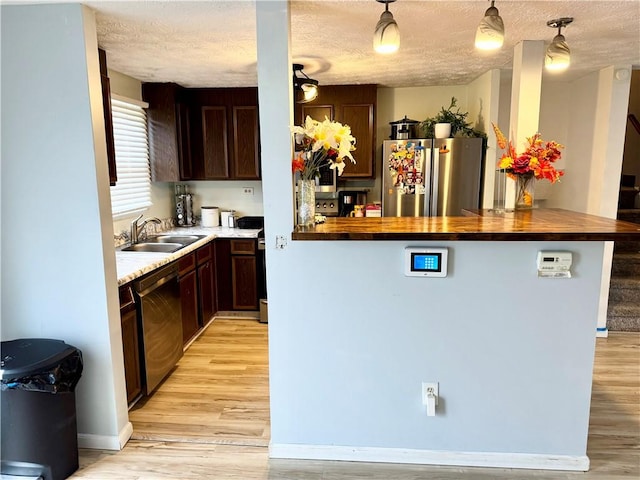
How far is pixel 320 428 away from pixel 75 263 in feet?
5.02

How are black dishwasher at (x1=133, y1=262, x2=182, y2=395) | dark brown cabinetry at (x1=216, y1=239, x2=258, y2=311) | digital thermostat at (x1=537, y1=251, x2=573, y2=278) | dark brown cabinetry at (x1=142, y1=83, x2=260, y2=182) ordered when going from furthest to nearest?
dark brown cabinetry at (x1=216, y1=239, x2=258, y2=311), dark brown cabinetry at (x1=142, y1=83, x2=260, y2=182), black dishwasher at (x1=133, y1=262, x2=182, y2=395), digital thermostat at (x1=537, y1=251, x2=573, y2=278)

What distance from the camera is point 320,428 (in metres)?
2.30

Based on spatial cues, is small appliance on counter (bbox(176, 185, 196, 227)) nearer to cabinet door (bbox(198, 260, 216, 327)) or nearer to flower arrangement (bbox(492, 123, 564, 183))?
cabinet door (bbox(198, 260, 216, 327))

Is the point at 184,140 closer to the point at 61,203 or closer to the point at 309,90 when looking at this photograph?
the point at 309,90

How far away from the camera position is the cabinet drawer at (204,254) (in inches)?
151

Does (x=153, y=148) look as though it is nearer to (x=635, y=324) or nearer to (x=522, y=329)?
(x=522, y=329)

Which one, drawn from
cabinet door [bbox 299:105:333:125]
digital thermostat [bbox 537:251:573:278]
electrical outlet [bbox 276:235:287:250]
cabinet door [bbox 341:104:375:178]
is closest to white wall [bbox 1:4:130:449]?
electrical outlet [bbox 276:235:287:250]

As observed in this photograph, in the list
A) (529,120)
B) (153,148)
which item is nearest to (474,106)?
(529,120)

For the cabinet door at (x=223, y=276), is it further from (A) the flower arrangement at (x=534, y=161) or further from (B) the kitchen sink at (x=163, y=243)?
(A) the flower arrangement at (x=534, y=161)

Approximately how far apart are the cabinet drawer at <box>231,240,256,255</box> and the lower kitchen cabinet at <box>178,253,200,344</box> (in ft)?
1.86

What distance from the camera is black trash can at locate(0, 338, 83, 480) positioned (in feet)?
Answer: 6.50

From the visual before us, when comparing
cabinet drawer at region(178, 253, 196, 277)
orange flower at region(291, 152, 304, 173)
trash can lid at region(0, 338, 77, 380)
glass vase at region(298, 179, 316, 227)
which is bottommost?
trash can lid at region(0, 338, 77, 380)

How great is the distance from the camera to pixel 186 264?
11.7ft

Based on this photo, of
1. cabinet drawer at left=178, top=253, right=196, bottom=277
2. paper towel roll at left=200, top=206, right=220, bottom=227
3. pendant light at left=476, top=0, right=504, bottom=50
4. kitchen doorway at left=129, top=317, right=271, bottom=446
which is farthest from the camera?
paper towel roll at left=200, top=206, right=220, bottom=227
